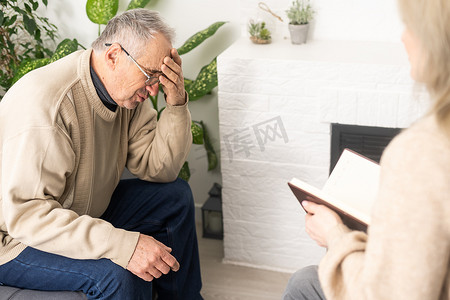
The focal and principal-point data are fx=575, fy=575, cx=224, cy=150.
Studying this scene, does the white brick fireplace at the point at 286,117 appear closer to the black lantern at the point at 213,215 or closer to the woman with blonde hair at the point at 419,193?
the black lantern at the point at 213,215

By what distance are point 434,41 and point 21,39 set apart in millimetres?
2133

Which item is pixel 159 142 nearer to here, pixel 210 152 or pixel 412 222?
pixel 210 152

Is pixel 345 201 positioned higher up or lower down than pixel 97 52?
lower down

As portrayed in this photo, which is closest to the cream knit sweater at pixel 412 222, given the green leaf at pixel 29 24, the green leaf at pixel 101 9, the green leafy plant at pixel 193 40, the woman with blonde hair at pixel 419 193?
the woman with blonde hair at pixel 419 193

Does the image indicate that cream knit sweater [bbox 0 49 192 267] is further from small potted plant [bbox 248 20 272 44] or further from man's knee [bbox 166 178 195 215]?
small potted plant [bbox 248 20 272 44]

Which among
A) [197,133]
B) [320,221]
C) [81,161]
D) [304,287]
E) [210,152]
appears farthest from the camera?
[210,152]

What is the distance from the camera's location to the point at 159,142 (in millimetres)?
1858

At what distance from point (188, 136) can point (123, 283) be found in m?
0.55

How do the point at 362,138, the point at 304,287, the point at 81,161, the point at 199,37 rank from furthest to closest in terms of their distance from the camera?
the point at 199,37
the point at 362,138
the point at 81,161
the point at 304,287

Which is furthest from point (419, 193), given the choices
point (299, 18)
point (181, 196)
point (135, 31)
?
point (299, 18)

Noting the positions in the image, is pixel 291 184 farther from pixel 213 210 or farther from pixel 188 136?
pixel 213 210

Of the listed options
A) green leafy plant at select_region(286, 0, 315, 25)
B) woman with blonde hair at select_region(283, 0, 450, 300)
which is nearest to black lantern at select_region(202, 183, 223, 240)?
green leafy plant at select_region(286, 0, 315, 25)

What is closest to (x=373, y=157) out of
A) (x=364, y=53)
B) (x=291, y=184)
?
(x=364, y=53)

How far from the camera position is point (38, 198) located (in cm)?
150
